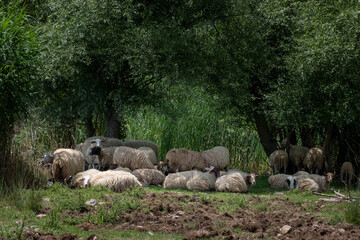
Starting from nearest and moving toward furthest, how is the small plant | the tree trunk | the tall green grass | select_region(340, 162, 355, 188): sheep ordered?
the small plant < select_region(340, 162, 355, 188): sheep < the tree trunk < the tall green grass

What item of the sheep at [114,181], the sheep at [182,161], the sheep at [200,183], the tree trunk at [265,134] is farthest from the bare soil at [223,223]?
the tree trunk at [265,134]

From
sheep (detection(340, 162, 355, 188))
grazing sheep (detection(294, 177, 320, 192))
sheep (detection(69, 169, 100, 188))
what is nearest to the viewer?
sheep (detection(69, 169, 100, 188))

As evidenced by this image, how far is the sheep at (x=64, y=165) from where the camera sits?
12.9m

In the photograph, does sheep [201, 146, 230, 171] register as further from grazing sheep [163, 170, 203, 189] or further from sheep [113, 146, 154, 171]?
grazing sheep [163, 170, 203, 189]

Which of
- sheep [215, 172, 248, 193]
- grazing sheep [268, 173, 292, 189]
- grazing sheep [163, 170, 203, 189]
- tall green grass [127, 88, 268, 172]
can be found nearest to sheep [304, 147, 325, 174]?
grazing sheep [268, 173, 292, 189]

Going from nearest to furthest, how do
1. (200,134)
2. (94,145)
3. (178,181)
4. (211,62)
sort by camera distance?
(178,181)
(94,145)
(211,62)
(200,134)

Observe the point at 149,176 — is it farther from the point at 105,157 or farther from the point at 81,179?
the point at 81,179

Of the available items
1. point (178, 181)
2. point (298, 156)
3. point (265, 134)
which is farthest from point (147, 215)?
point (265, 134)

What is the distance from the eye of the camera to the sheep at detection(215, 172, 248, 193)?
13.0 meters

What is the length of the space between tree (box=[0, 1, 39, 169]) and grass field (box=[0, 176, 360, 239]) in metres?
2.02

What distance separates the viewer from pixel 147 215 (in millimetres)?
8539

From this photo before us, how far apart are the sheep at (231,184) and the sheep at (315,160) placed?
15.2 feet

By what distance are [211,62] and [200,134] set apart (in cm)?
509

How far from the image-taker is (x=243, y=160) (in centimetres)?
2178
